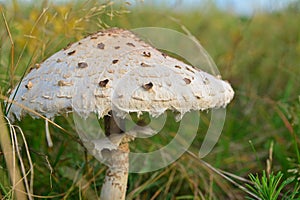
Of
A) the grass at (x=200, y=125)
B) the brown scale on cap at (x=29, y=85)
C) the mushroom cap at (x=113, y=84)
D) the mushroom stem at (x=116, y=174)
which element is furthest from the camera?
the grass at (x=200, y=125)

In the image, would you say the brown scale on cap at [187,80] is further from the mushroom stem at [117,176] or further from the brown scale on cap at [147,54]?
the mushroom stem at [117,176]

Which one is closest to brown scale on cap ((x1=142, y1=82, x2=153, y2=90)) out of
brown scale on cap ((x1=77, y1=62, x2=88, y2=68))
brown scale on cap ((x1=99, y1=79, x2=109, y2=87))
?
brown scale on cap ((x1=99, y1=79, x2=109, y2=87))

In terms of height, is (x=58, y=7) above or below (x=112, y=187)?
above

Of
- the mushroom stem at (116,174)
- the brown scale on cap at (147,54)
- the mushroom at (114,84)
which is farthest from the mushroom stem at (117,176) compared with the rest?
the brown scale on cap at (147,54)

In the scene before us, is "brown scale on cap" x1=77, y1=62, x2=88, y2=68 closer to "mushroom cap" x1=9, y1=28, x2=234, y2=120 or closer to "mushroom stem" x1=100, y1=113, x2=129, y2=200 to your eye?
"mushroom cap" x1=9, y1=28, x2=234, y2=120

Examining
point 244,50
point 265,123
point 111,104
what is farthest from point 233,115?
point 111,104

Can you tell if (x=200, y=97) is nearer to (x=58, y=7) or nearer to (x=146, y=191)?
(x=146, y=191)

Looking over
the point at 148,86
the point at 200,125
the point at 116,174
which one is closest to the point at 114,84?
the point at 148,86
